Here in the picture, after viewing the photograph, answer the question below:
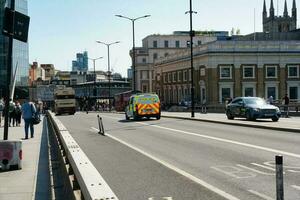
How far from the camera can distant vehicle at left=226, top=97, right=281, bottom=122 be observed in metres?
29.8

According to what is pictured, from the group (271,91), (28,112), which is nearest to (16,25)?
(28,112)

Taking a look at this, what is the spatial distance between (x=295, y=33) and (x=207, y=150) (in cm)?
10520

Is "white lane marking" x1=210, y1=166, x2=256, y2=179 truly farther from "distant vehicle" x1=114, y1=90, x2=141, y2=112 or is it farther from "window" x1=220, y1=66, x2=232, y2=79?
"window" x1=220, y1=66, x2=232, y2=79

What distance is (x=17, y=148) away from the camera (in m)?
11.8

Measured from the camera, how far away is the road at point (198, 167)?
839 cm

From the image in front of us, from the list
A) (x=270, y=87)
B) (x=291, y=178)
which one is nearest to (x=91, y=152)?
(x=291, y=178)

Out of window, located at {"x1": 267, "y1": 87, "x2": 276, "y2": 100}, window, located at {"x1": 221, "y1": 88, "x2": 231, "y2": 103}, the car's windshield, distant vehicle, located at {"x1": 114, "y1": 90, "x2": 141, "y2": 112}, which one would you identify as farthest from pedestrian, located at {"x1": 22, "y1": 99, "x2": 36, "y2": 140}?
window, located at {"x1": 267, "y1": 87, "x2": 276, "y2": 100}

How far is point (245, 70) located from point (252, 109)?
157 feet

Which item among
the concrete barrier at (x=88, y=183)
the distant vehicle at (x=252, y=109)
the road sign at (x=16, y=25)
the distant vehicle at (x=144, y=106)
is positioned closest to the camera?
the concrete barrier at (x=88, y=183)

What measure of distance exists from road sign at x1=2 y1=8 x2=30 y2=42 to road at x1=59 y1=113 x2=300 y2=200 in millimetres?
3613

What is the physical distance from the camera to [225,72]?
76.6 m

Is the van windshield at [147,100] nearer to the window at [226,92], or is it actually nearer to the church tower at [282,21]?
the window at [226,92]

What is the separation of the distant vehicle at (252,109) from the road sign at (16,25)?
807 inches

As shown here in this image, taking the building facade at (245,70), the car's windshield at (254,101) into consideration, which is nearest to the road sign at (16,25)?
the car's windshield at (254,101)
